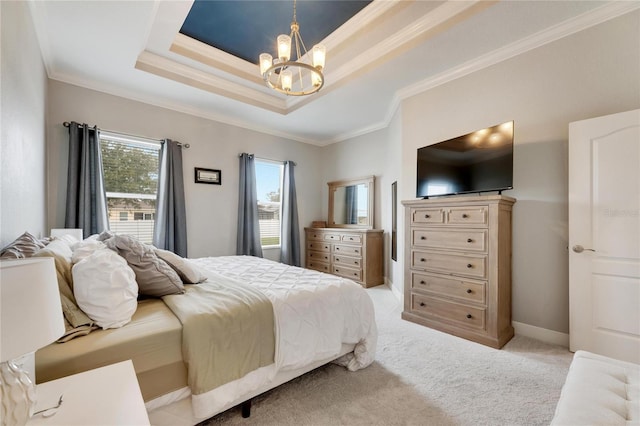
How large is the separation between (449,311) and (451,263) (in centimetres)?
49

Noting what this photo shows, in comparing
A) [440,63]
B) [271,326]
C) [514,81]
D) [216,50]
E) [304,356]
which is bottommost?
[304,356]

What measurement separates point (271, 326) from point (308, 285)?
1.42 feet

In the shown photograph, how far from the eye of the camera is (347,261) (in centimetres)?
465

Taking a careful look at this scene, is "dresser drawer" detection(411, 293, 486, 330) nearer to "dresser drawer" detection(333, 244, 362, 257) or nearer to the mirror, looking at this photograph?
"dresser drawer" detection(333, 244, 362, 257)

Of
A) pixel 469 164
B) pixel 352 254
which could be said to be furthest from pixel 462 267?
pixel 352 254

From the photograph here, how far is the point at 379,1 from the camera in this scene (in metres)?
2.44

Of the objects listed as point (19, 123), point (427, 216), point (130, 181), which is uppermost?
point (19, 123)

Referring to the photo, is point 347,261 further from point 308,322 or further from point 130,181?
point 130,181

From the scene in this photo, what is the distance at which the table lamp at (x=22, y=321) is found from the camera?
586 millimetres

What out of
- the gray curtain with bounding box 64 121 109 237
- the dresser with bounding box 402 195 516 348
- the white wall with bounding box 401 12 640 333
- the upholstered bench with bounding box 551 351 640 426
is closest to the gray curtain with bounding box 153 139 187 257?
the gray curtain with bounding box 64 121 109 237

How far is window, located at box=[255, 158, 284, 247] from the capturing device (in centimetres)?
504

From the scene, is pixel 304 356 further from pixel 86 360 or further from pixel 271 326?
pixel 86 360

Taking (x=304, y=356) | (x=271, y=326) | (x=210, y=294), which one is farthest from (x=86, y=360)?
(x=304, y=356)

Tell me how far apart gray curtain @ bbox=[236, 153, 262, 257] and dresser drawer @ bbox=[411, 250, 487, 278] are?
106 inches
